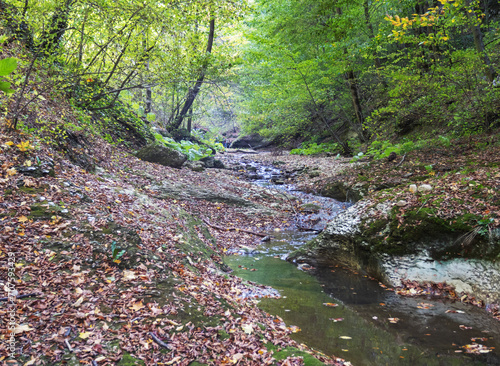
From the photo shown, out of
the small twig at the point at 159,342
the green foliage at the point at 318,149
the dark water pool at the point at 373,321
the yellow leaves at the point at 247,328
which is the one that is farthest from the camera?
the green foliage at the point at 318,149

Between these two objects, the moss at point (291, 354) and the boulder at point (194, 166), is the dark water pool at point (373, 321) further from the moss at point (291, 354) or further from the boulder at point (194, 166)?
the boulder at point (194, 166)

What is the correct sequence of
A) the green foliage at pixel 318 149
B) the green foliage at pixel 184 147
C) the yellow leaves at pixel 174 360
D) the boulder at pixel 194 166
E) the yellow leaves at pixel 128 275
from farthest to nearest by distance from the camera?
the green foliage at pixel 318 149, the green foliage at pixel 184 147, the boulder at pixel 194 166, the yellow leaves at pixel 128 275, the yellow leaves at pixel 174 360

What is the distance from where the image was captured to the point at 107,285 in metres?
3.07

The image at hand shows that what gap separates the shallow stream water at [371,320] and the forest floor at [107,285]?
347 mm

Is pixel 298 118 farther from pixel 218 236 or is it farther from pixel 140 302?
pixel 140 302

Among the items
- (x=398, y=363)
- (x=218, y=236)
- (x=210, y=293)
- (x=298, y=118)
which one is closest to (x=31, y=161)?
(x=210, y=293)

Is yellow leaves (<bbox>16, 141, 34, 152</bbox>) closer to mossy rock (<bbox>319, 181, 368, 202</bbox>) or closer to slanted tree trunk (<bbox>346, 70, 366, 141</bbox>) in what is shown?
mossy rock (<bbox>319, 181, 368, 202</bbox>)

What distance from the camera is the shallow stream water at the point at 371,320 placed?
10.4 feet

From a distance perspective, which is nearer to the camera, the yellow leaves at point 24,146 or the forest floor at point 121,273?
the forest floor at point 121,273

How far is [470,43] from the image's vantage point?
43.2 ft

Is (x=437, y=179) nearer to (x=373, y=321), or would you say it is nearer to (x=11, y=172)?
(x=373, y=321)

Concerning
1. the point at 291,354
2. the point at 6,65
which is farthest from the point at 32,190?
the point at 291,354

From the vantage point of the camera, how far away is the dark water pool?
3166mm

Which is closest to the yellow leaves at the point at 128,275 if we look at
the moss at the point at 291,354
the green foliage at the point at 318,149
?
the moss at the point at 291,354
